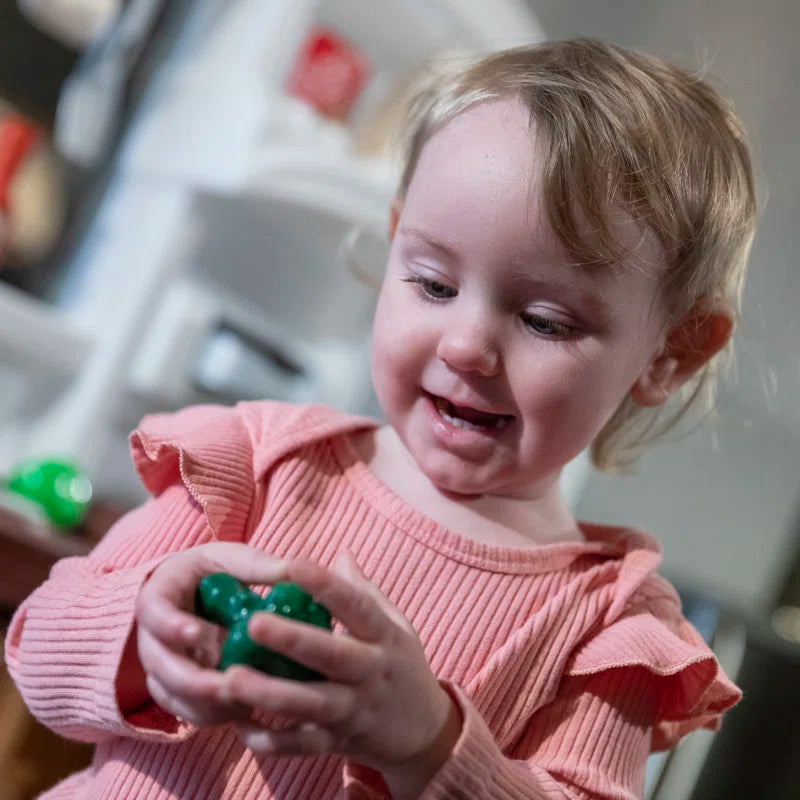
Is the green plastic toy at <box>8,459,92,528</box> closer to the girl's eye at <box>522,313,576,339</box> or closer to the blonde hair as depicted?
the blonde hair

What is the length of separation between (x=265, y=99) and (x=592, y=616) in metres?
0.98

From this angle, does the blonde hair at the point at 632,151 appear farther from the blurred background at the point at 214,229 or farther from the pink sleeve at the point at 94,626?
the blurred background at the point at 214,229

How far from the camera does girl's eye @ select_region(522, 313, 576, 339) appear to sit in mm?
615

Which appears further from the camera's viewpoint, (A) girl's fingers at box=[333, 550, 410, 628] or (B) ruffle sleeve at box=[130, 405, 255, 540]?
(B) ruffle sleeve at box=[130, 405, 255, 540]

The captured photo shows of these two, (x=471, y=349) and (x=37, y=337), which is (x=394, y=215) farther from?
(x=37, y=337)

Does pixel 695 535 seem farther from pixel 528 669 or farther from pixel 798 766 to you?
pixel 528 669

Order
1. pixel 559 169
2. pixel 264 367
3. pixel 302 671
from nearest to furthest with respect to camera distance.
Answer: pixel 302 671, pixel 559 169, pixel 264 367

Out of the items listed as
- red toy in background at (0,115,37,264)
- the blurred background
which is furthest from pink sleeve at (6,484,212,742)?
red toy in background at (0,115,37,264)

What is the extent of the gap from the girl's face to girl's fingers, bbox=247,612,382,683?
0.22m

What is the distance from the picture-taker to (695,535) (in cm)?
171

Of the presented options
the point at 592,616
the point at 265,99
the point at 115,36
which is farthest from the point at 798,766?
the point at 115,36

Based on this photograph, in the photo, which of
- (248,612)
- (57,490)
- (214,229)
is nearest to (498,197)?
(248,612)

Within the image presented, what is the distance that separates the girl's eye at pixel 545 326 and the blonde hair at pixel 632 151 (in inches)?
1.8

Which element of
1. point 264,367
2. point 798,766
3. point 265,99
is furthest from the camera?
point 264,367
